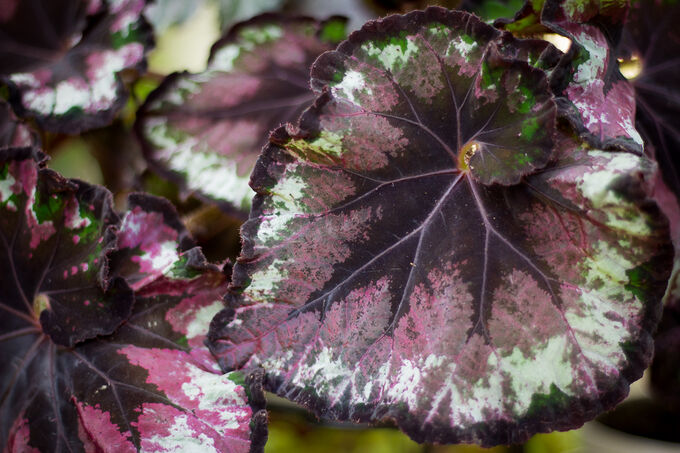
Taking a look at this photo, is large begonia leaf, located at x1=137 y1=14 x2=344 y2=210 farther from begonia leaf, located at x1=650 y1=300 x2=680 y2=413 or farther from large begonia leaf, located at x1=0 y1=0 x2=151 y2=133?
begonia leaf, located at x1=650 y1=300 x2=680 y2=413

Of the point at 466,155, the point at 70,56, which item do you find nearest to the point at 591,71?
the point at 466,155

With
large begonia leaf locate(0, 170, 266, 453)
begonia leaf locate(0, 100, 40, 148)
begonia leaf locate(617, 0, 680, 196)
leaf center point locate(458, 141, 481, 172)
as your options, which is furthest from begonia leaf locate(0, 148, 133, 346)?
begonia leaf locate(617, 0, 680, 196)

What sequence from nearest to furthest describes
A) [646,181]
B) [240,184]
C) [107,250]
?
[646,181]
[107,250]
[240,184]

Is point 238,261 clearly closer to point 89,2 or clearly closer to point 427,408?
point 427,408

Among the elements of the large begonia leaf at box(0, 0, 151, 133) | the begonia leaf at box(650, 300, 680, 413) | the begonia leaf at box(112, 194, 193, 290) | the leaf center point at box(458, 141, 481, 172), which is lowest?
the begonia leaf at box(650, 300, 680, 413)

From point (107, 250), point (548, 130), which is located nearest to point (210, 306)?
point (107, 250)

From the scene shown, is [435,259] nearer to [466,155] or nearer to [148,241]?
[466,155]

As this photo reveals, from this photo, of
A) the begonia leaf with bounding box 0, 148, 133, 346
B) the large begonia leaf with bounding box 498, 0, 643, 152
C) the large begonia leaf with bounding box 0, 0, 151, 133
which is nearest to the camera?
the large begonia leaf with bounding box 498, 0, 643, 152
